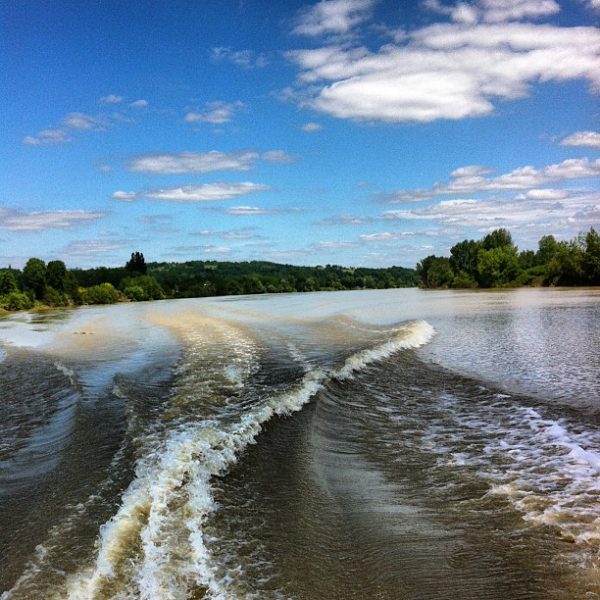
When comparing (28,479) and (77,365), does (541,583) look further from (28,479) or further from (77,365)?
(77,365)

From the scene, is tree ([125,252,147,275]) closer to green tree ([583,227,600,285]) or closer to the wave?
green tree ([583,227,600,285])

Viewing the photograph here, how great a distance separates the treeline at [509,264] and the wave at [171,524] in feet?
280

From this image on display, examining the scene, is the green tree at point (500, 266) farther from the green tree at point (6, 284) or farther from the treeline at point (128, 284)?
the green tree at point (6, 284)

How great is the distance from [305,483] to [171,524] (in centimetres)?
183

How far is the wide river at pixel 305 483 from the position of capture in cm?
428

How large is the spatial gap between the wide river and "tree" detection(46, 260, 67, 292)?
9301 cm

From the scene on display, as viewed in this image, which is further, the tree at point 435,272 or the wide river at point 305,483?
the tree at point 435,272

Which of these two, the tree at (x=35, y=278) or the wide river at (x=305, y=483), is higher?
the tree at (x=35, y=278)

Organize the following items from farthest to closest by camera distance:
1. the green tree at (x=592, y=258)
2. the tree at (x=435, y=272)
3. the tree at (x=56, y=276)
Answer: the tree at (x=435, y=272)
the tree at (x=56, y=276)
the green tree at (x=592, y=258)

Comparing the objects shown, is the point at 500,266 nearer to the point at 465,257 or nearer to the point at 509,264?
the point at 509,264

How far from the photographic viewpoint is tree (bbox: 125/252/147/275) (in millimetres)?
155625

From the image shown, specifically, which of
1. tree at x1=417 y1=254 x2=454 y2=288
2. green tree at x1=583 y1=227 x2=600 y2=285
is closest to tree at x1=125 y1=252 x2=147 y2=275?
tree at x1=417 y1=254 x2=454 y2=288

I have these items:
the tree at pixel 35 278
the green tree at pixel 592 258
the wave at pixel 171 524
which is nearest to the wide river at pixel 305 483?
the wave at pixel 171 524

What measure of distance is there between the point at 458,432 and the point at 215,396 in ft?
17.2
